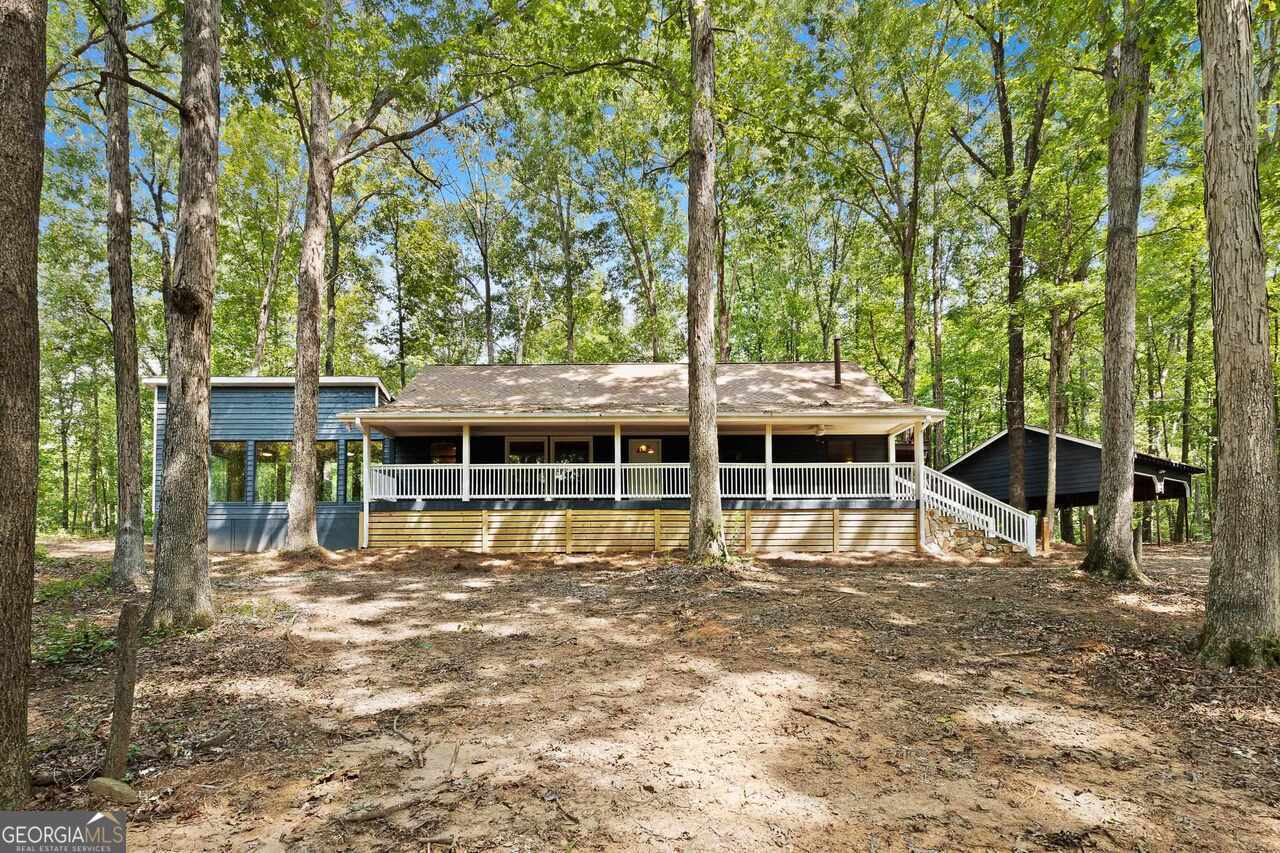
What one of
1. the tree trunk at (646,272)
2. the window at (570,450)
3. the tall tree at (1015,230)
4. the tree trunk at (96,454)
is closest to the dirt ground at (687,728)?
the tall tree at (1015,230)

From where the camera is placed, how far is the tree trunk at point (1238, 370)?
14.1ft

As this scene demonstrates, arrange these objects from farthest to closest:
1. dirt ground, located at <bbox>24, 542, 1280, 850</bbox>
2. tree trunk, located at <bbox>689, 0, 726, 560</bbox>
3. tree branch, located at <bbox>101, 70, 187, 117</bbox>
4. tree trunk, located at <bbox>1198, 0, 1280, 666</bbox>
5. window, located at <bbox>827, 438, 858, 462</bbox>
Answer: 1. window, located at <bbox>827, 438, 858, 462</bbox>
2. tree trunk, located at <bbox>689, 0, 726, 560</bbox>
3. tree branch, located at <bbox>101, 70, 187, 117</bbox>
4. tree trunk, located at <bbox>1198, 0, 1280, 666</bbox>
5. dirt ground, located at <bbox>24, 542, 1280, 850</bbox>

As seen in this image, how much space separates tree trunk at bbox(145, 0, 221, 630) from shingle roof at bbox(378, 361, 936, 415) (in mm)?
7038

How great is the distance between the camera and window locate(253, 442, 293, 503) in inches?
560

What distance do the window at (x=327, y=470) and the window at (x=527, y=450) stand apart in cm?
441

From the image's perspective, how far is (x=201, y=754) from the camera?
3.13 meters

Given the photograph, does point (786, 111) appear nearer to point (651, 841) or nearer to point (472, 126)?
point (472, 126)

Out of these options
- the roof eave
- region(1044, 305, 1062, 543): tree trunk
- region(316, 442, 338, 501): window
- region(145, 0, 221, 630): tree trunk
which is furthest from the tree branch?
region(1044, 305, 1062, 543): tree trunk

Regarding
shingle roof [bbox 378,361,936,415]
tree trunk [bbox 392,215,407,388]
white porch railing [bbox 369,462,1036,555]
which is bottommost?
white porch railing [bbox 369,462,1036,555]

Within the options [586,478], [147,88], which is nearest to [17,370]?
[147,88]

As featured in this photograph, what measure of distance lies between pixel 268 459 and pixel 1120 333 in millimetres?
17654

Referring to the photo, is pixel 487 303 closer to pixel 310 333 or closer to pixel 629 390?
pixel 629 390

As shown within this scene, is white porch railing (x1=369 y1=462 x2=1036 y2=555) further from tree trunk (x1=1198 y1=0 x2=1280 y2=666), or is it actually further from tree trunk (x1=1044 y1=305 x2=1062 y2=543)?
tree trunk (x1=1198 y1=0 x2=1280 y2=666)

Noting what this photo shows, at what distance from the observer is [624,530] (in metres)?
12.5
